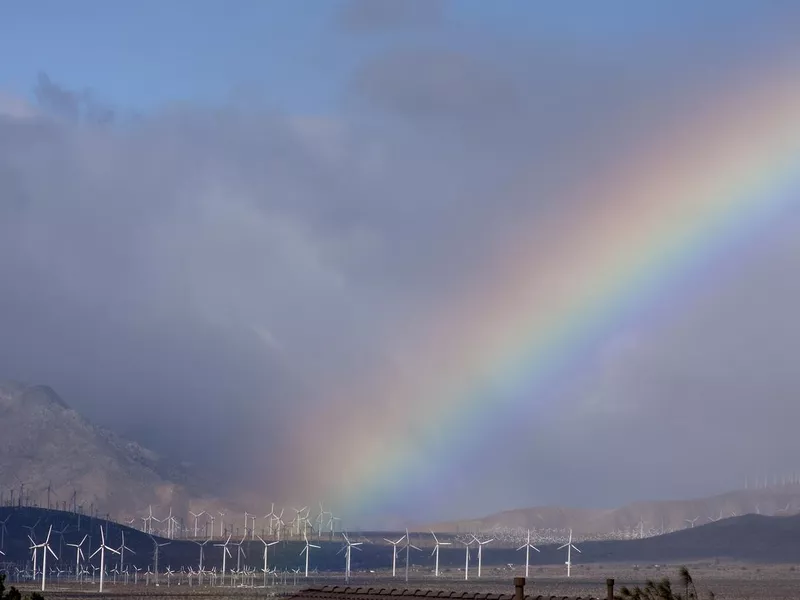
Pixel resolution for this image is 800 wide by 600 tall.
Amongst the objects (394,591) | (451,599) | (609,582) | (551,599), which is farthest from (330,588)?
(609,582)

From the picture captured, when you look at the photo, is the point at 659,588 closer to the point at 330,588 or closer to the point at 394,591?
the point at 394,591

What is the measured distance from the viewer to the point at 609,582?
8538 cm

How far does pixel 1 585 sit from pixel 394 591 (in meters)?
31.8

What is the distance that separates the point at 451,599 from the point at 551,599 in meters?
9.15

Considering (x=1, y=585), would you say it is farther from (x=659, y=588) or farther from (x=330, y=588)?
(x=659, y=588)

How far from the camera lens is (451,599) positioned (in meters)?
104

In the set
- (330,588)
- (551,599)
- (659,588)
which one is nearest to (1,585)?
(330,588)

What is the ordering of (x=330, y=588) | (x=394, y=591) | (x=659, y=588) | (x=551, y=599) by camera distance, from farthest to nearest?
(x=330, y=588) → (x=394, y=591) → (x=551, y=599) → (x=659, y=588)

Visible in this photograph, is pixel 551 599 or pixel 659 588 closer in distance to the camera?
pixel 659 588

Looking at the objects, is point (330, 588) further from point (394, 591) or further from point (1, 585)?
point (1, 585)

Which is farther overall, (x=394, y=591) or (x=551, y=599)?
(x=394, y=591)

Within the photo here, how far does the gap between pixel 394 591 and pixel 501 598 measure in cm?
1381

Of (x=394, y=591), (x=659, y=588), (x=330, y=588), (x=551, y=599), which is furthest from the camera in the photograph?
(x=330, y=588)

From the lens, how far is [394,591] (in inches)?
4518
